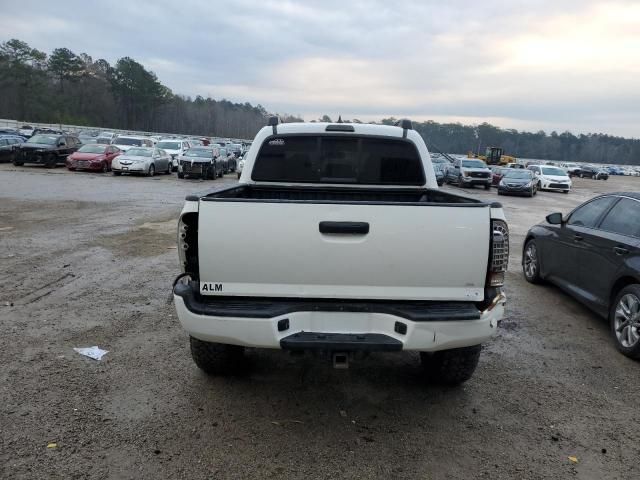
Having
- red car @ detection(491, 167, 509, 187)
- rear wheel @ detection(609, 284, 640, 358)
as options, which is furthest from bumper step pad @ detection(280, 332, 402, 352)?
red car @ detection(491, 167, 509, 187)

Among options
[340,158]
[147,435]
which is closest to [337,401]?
[147,435]

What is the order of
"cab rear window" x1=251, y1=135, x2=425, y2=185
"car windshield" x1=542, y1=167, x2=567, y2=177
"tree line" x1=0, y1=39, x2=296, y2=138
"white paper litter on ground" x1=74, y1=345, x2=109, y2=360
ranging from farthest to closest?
"tree line" x1=0, y1=39, x2=296, y2=138 < "car windshield" x1=542, y1=167, x2=567, y2=177 < "cab rear window" x1=251, y1=135, x2=425, y2=185 < "white paper litter on ground" x1=74, y1=345, x2=109, y2=360

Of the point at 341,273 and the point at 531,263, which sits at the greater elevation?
the point at 341,273

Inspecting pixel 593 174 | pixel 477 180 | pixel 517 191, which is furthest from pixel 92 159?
pixel 593 174

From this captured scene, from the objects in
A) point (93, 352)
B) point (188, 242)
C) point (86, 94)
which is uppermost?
point (86, 94)

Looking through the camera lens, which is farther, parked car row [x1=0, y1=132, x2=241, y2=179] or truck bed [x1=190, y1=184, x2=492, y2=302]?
parked car row [x1=0, y1=132, x2=241, y2=179]

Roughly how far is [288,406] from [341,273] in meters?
1.21

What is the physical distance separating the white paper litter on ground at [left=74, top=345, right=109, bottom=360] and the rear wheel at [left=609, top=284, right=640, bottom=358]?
196 inches

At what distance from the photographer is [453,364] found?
3949 millimetres

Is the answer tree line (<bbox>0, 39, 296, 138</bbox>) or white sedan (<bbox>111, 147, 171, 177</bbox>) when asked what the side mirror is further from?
tree line (<bbox>0, 39, 296, 138</bbox>)

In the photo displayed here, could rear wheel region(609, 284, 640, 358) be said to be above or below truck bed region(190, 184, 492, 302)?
below

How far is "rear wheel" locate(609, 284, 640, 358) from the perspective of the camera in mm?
4840

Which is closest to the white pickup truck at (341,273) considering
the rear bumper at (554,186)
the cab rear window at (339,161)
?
the cab rear window at (339,161)

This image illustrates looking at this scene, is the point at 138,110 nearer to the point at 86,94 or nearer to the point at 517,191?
the point at 86,94
